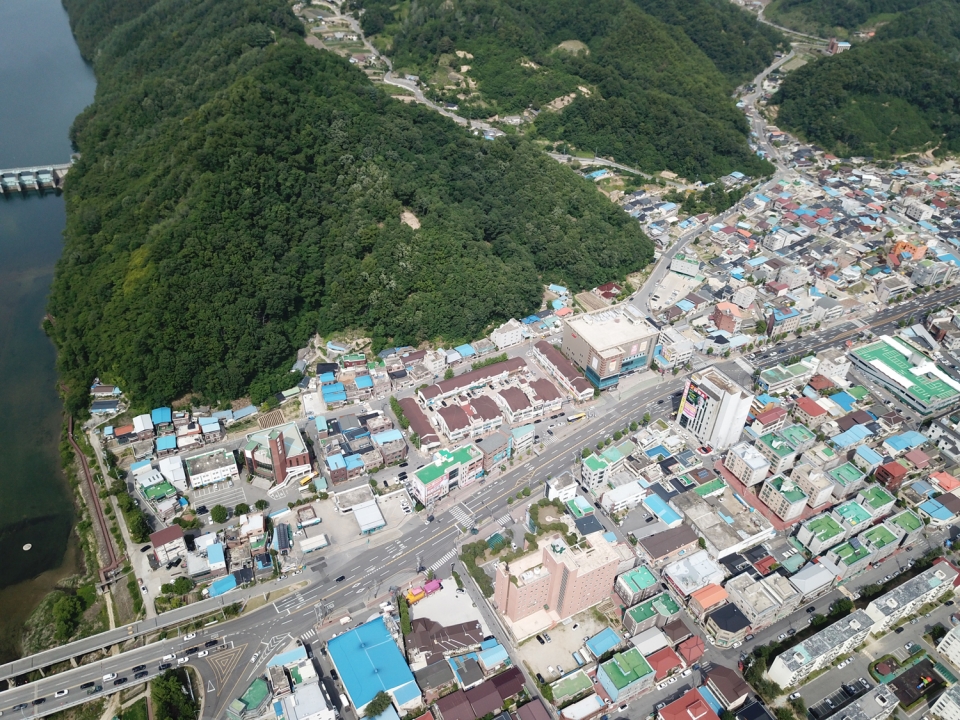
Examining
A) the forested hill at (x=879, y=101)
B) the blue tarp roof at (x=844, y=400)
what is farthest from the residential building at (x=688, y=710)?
Result: the forested hill at (x=879, y=101)

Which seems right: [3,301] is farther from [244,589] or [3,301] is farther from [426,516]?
[426,516]

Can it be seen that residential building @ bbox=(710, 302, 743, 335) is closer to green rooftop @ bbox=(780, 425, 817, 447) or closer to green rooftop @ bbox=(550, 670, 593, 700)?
green rooftop @ bbox=(780, 425, 817, 447)

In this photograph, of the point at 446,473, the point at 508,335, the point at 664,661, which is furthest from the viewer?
the point at 508,335

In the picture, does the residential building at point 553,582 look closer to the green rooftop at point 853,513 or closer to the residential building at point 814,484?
the residential building at point 814,484

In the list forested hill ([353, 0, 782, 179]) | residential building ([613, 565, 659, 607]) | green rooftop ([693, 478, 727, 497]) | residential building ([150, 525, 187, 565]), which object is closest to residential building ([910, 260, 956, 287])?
forested hill ([353, 0, 782, 179])

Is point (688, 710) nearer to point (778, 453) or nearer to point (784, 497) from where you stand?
point (784, 497)

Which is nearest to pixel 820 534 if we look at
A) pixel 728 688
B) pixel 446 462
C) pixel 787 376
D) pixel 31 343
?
pixel 728 688
